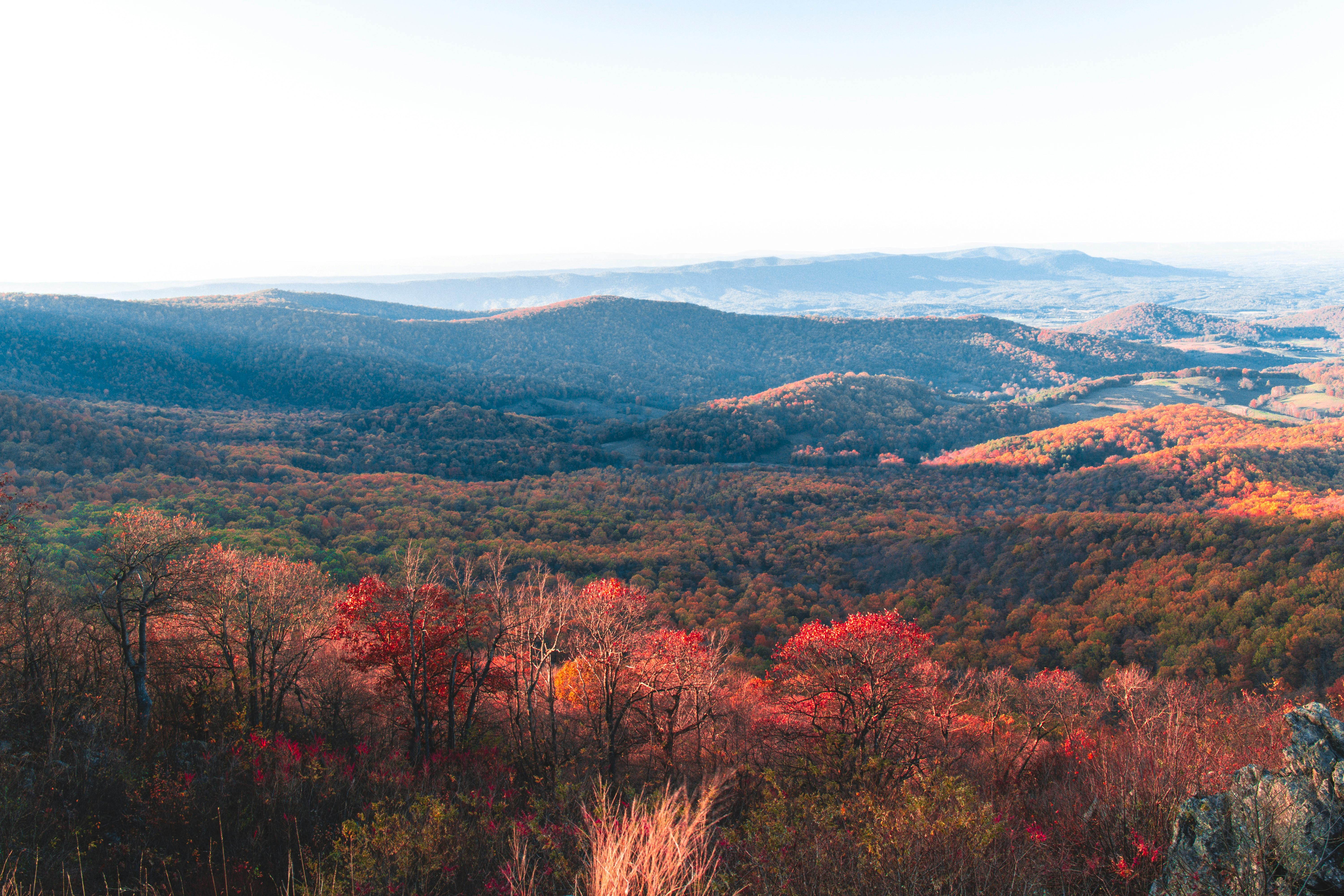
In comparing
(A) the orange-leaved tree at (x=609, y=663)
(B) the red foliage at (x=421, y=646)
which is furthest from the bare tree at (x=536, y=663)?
(B) the red foliage at (x=421, y=646)

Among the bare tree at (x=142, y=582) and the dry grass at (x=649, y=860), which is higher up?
the dry grass at (x=649, y=860)

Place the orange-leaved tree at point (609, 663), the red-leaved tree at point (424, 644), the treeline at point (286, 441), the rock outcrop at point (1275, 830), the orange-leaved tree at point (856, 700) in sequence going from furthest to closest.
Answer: the treeline at point (286, 441) < the red-leaved tree at point (424, 644) < the orange-leaved tree at point (609, 663) < the orange-leaved tree at point (856, 700) < the rock outcrop at point (1275, 830)

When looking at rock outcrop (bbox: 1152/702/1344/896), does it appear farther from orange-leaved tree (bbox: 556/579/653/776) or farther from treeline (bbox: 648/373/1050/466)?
treeline (bbox: 648/373/1050/466)

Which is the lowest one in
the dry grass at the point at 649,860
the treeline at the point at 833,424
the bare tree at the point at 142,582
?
the treeline at the point at 833,424

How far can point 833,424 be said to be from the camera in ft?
534

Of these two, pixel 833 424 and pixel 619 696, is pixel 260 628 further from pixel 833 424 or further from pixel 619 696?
pixel 833 424

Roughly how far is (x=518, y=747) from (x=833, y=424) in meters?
153

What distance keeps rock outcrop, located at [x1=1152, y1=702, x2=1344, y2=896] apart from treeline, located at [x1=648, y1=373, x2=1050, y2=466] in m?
125

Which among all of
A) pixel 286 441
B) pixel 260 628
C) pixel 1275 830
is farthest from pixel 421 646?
pixel 286 441

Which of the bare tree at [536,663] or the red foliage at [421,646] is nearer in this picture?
the bare tree at [536,663]

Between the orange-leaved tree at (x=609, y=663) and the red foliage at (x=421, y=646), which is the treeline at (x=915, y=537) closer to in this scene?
the orange-leaved tree at (x=609, y=663)

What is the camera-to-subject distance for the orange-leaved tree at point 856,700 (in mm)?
16984

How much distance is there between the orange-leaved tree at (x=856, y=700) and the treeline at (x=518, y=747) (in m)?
0.13

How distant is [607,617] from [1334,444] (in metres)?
117
